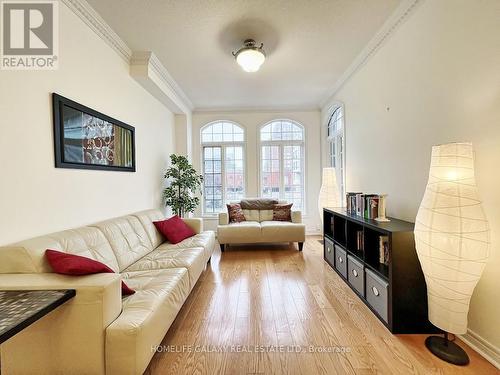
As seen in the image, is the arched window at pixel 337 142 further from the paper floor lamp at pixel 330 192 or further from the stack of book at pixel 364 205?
the stack of book at pixel 364 205

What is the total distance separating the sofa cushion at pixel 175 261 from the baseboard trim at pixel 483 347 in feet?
7.16

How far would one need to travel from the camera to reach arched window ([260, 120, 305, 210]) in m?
5.57

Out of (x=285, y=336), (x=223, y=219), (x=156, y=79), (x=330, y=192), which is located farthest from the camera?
(x=223, y=219)

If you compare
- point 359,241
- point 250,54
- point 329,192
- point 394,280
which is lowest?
point 394,280

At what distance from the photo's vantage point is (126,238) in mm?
2471

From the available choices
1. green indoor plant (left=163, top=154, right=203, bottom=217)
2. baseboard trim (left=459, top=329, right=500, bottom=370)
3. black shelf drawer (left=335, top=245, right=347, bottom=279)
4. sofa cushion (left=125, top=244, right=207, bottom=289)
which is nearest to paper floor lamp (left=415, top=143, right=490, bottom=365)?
baseboard trim (left=459, top=329, right=500, bottom=370)

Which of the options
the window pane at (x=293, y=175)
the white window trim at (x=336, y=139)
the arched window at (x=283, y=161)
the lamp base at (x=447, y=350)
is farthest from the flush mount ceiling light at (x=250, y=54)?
the lamp base at (x=447, y=350)

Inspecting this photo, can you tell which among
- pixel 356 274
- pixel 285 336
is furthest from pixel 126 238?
pixel 356 274

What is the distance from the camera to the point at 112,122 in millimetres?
2721

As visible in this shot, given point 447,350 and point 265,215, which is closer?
point 447,350

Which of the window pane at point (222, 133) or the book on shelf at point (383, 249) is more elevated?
the window pane at point (222, 133)

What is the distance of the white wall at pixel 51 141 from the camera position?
163cm

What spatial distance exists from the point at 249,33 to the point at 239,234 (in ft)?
9.61

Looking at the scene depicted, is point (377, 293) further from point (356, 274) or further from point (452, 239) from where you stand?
point (452, 239)
